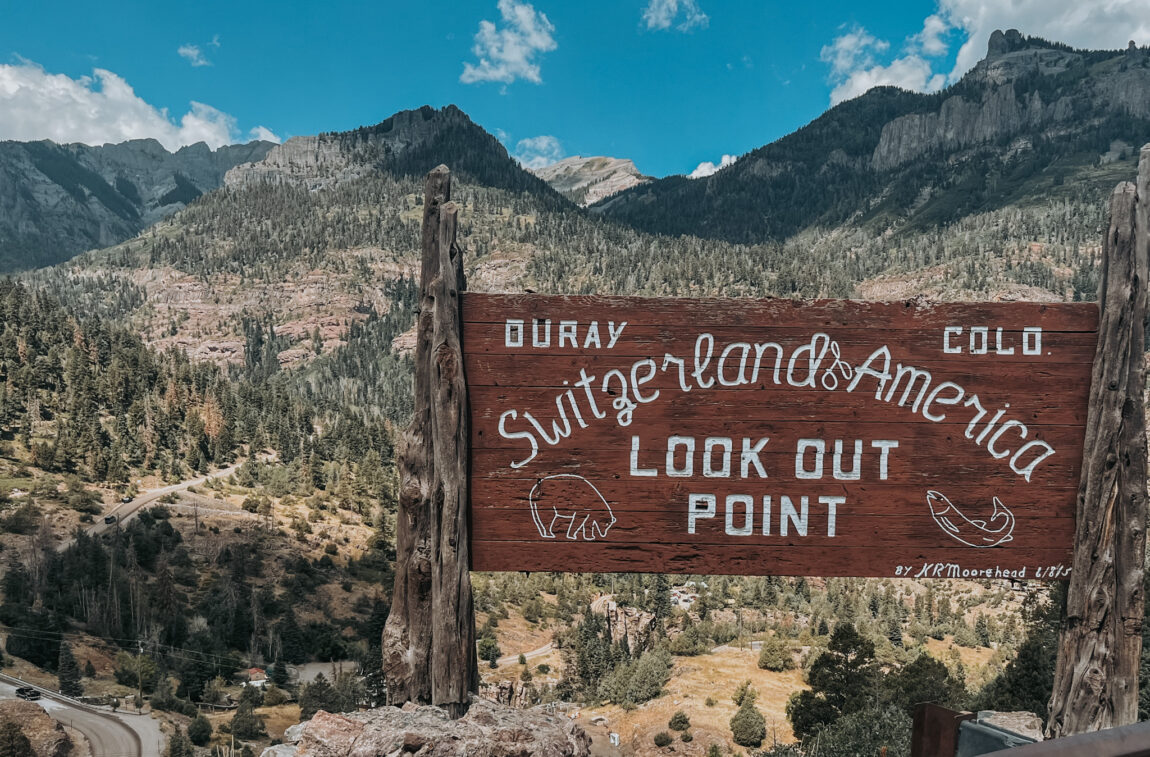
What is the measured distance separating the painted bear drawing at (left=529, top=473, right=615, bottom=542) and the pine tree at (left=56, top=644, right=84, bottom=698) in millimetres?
39484

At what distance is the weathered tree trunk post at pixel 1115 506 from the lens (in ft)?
11.5

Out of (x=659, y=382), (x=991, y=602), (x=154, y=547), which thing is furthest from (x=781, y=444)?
(x=154, y=547)

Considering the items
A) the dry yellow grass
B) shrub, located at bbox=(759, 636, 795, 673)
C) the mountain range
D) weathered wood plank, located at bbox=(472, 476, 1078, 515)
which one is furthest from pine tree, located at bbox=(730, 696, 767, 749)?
the mountain range

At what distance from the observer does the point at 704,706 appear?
23.7m

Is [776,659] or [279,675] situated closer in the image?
[776,659]

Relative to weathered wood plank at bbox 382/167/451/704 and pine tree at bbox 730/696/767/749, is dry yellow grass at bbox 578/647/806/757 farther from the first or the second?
weathered wood plank at bbox 382/167/451/704

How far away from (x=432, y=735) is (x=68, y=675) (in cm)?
4024

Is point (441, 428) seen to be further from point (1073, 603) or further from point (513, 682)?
point (513, 682)

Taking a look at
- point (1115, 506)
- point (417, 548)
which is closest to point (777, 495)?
point (1115, 506)

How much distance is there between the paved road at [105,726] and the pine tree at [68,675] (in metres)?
1.01

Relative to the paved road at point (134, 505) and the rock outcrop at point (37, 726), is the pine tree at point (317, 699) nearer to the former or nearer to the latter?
the rock outcrop at point (37, 726)

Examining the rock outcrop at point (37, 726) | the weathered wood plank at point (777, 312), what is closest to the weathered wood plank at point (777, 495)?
the weathered wood plank at point (777, 312)

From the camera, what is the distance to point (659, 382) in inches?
143

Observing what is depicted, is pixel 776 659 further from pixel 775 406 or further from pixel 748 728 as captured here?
pixel 775 406
